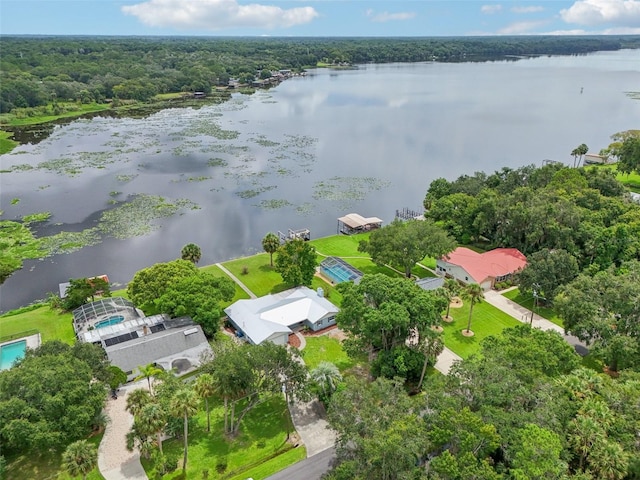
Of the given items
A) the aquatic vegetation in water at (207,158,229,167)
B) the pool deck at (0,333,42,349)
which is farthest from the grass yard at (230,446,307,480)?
the aquatic vegetation in water at (207,158,229,167)

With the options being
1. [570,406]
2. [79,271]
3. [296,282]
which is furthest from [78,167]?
[570,406]

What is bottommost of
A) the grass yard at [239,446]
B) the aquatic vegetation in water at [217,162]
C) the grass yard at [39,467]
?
the aquatic vegetation in water at [217,162]

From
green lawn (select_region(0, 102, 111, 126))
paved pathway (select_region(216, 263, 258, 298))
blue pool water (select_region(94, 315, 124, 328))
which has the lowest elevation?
paved pathway (select_region(216, 263, 258, 298))

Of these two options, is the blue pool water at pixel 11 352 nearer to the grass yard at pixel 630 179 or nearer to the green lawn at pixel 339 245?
the green lawn at pixel 339 245

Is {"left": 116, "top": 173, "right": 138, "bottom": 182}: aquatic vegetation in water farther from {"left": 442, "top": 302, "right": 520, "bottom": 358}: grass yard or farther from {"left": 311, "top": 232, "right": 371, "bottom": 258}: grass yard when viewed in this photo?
{"left": 442, "top": 302, "right": 520, "bottom": 358}: grass yard

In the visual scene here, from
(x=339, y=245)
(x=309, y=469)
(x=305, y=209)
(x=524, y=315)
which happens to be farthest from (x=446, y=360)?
(x=305, y=209)

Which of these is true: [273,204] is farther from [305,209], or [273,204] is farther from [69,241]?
[69,241]

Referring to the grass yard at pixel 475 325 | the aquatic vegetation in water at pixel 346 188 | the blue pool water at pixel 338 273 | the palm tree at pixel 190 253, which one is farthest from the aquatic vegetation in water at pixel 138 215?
the grass yard at pixel 475 325
